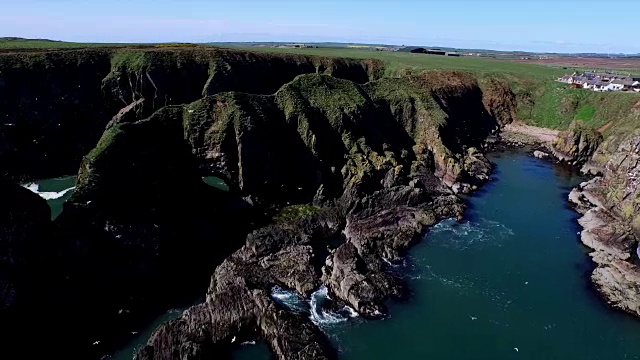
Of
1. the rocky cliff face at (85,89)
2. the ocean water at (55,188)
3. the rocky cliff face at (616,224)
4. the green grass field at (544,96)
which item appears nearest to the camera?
the rocky cliff face at (616,224)

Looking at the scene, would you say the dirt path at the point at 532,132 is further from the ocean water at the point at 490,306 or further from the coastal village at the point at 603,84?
the ocean water at the point at 490,306

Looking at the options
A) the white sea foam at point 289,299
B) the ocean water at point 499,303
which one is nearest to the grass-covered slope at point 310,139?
the ocean water at point 499,303

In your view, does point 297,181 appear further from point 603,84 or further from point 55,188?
point 603,84


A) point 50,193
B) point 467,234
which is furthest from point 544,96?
point 50,193

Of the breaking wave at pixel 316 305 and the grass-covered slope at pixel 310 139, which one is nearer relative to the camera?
the breaking wave at pixel 316 305

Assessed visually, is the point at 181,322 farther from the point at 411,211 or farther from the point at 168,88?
the point at 168,88

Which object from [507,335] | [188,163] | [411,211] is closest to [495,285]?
[507,335]

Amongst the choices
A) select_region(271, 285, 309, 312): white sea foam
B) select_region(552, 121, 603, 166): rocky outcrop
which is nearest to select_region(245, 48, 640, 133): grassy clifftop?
select_region(552, 121, 603, 166): rocky outcrop
